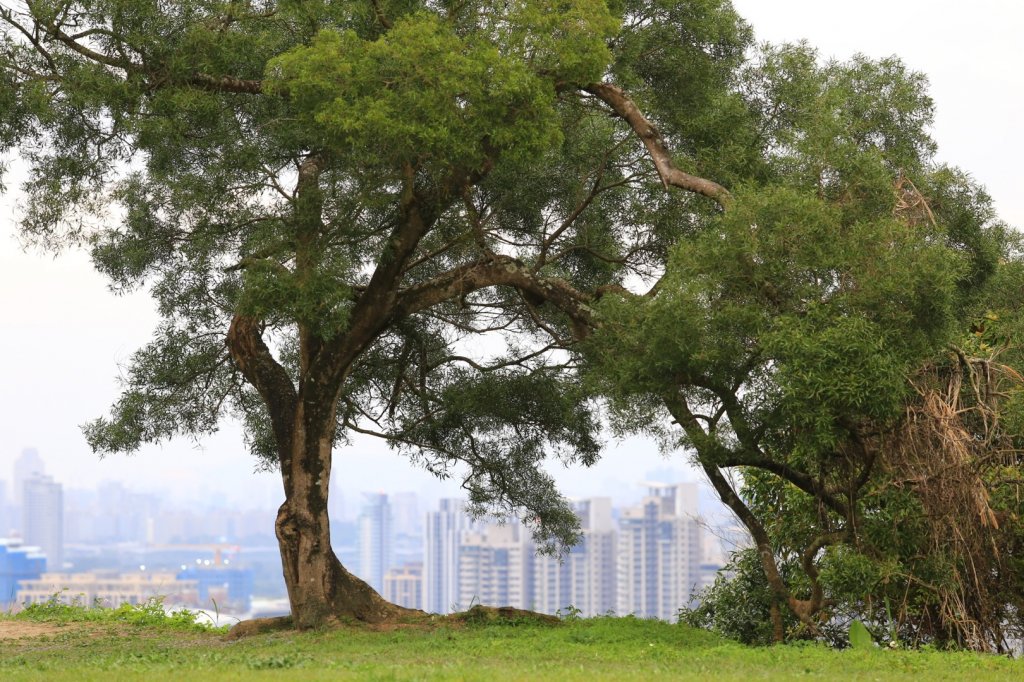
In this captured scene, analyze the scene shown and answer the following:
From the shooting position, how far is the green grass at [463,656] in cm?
960

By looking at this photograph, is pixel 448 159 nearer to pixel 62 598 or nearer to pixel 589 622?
pixel 589 622

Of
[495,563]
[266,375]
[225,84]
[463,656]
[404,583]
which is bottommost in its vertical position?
[404,583]

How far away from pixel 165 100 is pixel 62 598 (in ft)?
31.3

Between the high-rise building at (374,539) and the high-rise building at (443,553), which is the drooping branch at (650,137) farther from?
the high-rise building at (374,539)

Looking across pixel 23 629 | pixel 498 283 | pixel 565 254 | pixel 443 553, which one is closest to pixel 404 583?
pixel 443 553

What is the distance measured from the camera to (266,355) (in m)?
16.0

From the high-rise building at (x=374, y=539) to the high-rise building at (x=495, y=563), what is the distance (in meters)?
51.8

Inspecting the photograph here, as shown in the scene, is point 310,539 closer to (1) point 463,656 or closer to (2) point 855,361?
(1) point 463,656

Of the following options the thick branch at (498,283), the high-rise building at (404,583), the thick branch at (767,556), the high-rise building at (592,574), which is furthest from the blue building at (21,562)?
the thick branch at (767,556)

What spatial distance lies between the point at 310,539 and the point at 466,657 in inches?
165

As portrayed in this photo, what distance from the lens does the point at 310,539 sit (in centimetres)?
1534

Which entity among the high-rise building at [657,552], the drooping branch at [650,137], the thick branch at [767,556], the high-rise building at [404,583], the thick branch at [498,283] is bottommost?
the high-rise building at [404,583]

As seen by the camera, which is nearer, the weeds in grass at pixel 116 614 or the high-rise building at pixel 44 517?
the weeds in grass at pixel 116 614

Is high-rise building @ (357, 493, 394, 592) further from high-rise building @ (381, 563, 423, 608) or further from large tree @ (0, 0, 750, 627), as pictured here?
large tree @ (0, 0, 750, 627)
